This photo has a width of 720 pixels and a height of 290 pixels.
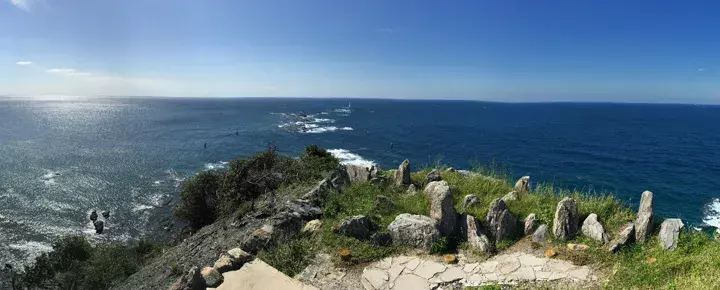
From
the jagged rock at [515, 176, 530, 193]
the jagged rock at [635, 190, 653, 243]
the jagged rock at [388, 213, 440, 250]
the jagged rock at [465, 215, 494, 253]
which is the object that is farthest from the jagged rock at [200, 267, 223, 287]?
the jagged rock at [635, 190, 653, 243]

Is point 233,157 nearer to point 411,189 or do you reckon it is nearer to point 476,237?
point 411,189

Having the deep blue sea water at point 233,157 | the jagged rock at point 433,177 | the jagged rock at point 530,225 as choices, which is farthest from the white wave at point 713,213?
the jagged rock at point 530,225

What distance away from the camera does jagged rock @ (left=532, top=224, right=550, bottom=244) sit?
11.4 m

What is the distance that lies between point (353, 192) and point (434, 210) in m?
4.04

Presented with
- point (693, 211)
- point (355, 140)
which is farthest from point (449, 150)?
point (693, 211)

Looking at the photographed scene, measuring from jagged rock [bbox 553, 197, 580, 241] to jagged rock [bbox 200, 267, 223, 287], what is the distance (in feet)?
32.1

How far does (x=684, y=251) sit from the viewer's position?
9.71 m

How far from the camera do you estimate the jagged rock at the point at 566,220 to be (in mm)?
11320

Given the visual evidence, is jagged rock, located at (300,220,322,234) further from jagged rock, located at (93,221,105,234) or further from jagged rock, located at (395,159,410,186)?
jagged rock, located at (93,221,105,234)

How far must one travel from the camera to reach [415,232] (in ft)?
38.1

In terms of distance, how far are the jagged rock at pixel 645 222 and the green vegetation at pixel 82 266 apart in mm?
20935

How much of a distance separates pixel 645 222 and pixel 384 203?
781 centimetres

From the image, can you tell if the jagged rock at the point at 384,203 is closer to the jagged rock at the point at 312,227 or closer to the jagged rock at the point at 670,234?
the jagged rock at the point at 312,227

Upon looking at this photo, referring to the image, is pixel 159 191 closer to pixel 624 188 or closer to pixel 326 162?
A: pixel 326 162
